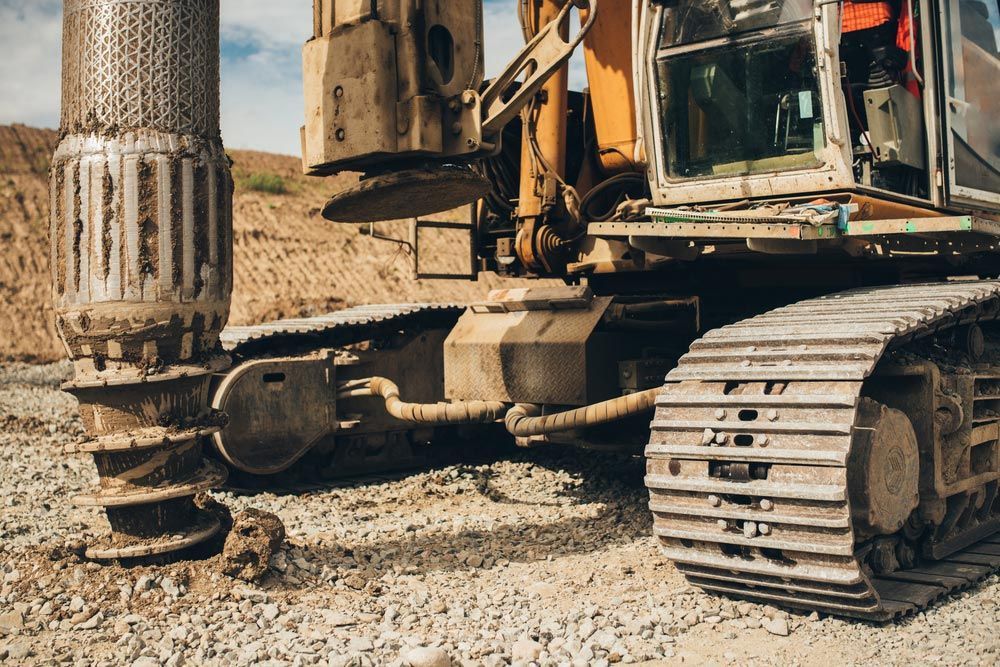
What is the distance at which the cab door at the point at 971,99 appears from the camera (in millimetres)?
5191

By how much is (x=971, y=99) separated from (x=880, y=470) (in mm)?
2551

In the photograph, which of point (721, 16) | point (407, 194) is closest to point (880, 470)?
point (407, 194)

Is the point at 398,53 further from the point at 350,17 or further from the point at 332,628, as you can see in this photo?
the point at 332,628

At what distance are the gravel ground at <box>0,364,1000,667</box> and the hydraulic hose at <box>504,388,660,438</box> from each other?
59cm

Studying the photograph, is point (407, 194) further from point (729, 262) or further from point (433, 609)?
point (729, 262)

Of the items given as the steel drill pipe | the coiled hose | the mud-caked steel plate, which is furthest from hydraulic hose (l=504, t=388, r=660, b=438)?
the steel drill pipe

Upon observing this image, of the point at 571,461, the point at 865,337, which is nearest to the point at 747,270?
the point at 865,337

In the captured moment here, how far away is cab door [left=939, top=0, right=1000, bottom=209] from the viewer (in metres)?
5.19

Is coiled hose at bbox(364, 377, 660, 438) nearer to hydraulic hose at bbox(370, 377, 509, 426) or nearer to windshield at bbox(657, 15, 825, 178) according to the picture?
hydraulic hose at bbox(370, 377, 509, 426)

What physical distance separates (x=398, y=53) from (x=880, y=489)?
102 inches

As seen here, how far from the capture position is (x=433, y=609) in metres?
4.15

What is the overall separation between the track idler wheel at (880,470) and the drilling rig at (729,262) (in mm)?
11

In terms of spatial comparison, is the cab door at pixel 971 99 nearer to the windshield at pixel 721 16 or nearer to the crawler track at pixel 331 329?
the windshield at pixel 721 16

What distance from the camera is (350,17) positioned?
4.55 metres
